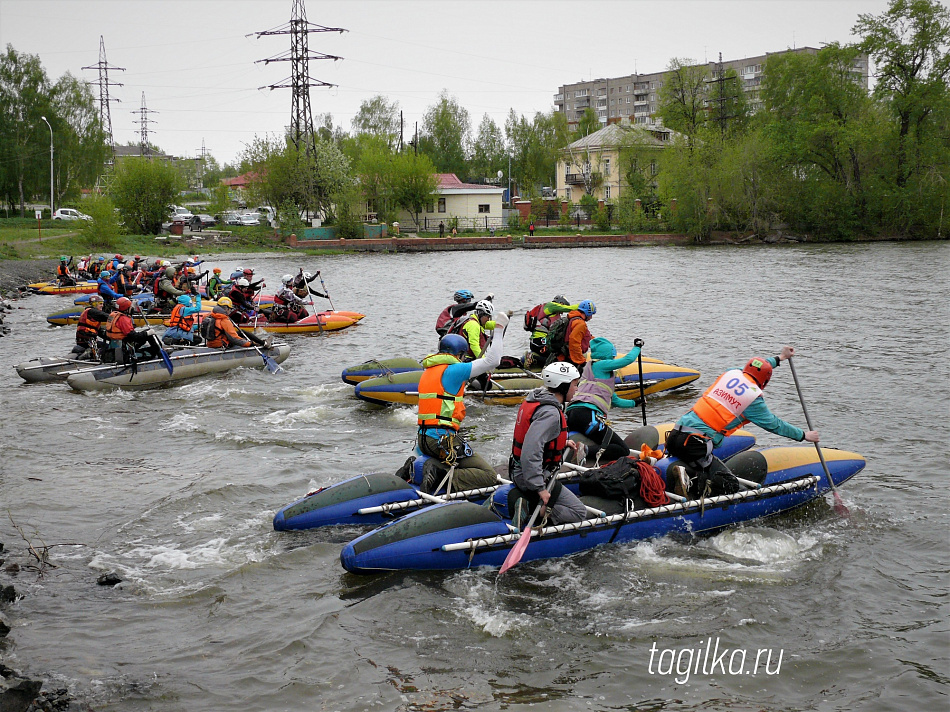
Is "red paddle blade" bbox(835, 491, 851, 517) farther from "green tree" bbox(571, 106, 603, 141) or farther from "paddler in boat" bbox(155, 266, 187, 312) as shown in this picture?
"green tree" bbox(571, 106, 603, 141)

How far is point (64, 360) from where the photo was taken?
1697cm

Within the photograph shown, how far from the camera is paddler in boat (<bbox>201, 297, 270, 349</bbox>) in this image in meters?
18.2

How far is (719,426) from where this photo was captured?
8.88m

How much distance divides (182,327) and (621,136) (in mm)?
60471

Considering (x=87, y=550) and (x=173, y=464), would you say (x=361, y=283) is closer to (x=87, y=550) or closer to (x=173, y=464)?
(x=173, y=464)

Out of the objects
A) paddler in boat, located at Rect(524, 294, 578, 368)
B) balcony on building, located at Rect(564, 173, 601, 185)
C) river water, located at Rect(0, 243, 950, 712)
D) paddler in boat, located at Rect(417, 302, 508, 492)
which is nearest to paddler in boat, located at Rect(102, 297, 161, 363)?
river water, located at Rect(0, 243, 950, 712)

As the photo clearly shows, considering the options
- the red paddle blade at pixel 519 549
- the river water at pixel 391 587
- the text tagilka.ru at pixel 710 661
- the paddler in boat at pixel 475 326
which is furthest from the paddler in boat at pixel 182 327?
the text tagilka.ru at pixel 710 661

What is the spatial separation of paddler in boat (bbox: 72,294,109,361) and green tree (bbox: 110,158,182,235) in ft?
145

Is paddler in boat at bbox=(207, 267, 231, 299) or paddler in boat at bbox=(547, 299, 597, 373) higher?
paddler in boat at bbox=(207, 267, 231, 299)

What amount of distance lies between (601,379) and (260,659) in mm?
7946

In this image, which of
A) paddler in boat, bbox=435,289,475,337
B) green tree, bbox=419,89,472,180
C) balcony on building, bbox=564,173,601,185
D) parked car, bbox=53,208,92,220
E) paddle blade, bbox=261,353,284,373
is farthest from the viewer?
green tree, bbox=419,89,472,180

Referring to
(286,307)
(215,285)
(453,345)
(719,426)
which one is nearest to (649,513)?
(719,426)

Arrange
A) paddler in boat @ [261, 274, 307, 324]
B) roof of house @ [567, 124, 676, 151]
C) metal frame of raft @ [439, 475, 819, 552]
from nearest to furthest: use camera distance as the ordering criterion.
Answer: metal frame of raft @ [439, 475, 819, 552] → paddler in boat @ [261, 274, 307, 324] → roof of house @ [567, 124, 676, 151]

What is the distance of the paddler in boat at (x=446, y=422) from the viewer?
8602 millimetres
